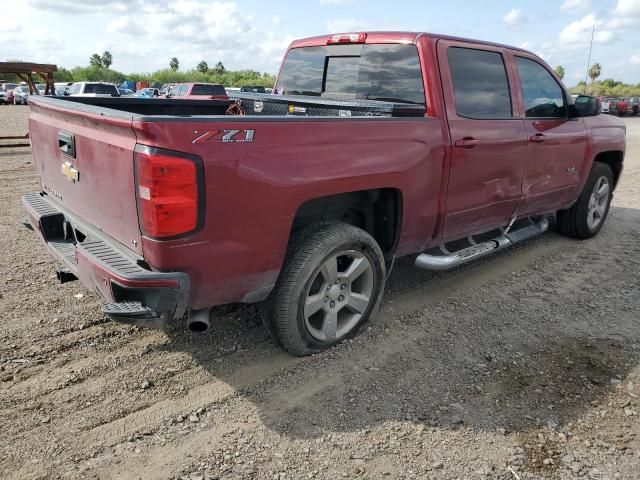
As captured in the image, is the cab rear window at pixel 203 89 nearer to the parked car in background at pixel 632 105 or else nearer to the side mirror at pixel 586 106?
the side mirror at pixel 586 106

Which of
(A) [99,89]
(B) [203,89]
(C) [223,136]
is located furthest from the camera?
(A) [99,89]

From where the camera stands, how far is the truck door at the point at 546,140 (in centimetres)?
456

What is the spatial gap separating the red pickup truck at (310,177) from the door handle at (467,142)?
2cm

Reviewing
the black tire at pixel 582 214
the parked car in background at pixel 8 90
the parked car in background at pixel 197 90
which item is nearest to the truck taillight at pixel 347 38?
the black tire at pixel 582 214

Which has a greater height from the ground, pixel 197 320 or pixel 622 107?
pixel 622 107

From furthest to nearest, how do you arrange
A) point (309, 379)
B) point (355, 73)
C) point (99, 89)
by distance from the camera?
1. point (99, 89)
2. point (355, 73)
3. point (309, 379)

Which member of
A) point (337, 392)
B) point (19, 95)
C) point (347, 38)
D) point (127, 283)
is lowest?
point (19, 95)

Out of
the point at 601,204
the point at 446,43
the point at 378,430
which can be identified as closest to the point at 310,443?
the point at 378,430

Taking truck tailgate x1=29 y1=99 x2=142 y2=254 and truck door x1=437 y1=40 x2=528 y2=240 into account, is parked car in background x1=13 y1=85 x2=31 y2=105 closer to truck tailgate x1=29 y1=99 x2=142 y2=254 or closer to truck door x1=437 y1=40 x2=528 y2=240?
truck tailgate x1=29 y1=99 x2=142 y2=254

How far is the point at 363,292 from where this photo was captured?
355 cm

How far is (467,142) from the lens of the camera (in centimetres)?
380

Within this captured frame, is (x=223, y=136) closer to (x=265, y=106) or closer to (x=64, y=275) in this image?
(x=64, y=275)

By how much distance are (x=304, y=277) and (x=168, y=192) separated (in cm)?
101

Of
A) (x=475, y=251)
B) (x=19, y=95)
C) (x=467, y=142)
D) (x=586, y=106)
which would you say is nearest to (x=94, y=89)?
(x=19, y=95)
